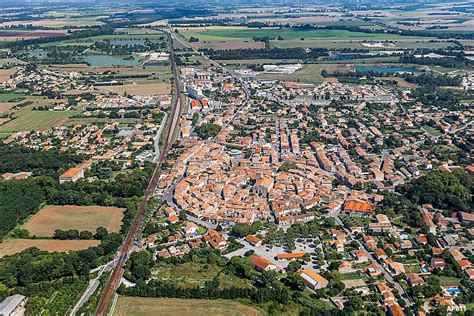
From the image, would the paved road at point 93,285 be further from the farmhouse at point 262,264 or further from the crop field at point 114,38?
the crop field at point 114,38

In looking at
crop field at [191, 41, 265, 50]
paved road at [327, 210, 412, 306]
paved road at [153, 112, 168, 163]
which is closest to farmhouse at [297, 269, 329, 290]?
paved road at [327, 210, 412, 306]

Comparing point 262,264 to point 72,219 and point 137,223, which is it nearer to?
point 137,223

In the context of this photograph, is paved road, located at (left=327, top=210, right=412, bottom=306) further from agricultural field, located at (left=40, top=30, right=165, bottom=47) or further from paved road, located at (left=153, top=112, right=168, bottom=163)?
agricultural field, located at (left=40, top=30, right=165, bottom=47)

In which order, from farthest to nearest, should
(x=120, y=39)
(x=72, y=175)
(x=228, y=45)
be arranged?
(x=120, y=39), (x=228, y=45), (x=72, y=175)

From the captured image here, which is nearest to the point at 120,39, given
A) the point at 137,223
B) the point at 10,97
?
the point at 10,97

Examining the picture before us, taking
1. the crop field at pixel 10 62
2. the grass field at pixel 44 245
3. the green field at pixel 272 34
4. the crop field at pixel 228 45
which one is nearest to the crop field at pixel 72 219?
the grass field at pixel 44 245
